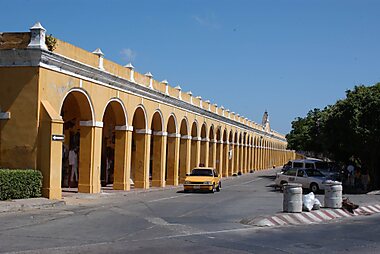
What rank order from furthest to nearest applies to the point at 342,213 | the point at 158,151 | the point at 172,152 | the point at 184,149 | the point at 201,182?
1. the point at 184,149
2. the point at 172,152
3. the point at 158,151
4. the point at 201,182
5. the point at 342,213

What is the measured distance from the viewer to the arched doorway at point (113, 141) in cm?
2931

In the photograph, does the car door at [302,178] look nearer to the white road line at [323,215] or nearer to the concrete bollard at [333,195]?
the concrete bollard at [333,195]

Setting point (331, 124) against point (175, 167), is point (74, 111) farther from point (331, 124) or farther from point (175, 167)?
point (331, 124)

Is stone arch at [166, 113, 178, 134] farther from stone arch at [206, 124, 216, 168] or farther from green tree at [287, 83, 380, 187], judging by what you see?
stone arch at [206, 124, 216, 168]

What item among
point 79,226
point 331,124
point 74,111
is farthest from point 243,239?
point 331,124

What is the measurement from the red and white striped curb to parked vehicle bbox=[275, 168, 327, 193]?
38.7 feet

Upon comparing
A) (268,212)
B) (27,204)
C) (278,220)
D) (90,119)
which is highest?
(90,119)

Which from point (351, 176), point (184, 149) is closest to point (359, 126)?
point (351, 176)

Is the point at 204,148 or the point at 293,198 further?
the point at 204,148

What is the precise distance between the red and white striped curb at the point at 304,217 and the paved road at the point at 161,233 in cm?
65

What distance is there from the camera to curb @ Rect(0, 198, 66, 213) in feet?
57.0

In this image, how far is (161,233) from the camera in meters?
13.2

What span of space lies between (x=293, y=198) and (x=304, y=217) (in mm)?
685

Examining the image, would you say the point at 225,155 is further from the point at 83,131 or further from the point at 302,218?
the point at 302,218
